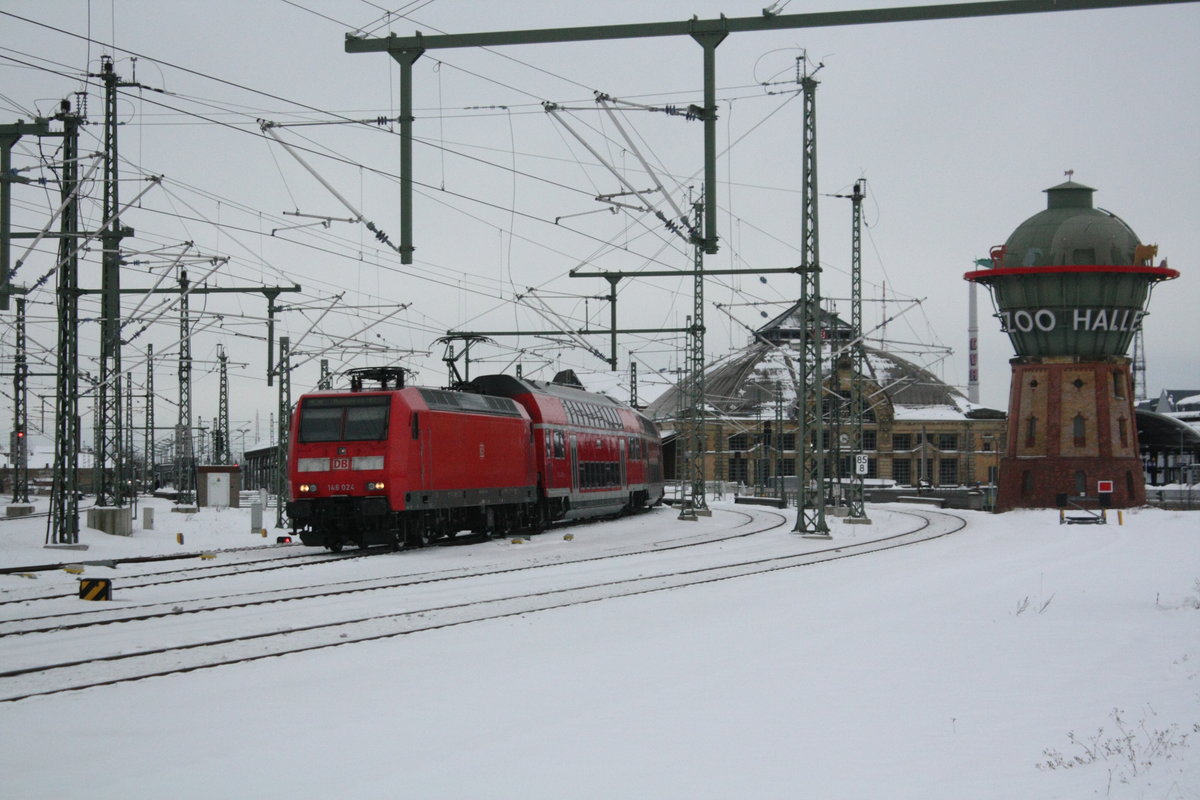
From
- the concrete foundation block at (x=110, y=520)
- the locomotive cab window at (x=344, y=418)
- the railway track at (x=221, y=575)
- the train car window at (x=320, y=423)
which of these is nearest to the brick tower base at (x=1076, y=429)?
the railway track at (x=221, y=575)

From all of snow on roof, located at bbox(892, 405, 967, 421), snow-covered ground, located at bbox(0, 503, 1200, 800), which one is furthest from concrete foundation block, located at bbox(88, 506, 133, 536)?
snow on roof, located at bbox(892, 405, 967, 421)

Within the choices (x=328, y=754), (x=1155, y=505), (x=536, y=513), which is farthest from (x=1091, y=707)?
(x=1155, y=505)

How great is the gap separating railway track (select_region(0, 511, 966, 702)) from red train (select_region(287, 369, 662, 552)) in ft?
14.0

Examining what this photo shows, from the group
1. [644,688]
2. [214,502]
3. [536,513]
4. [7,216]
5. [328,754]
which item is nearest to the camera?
[328,754]

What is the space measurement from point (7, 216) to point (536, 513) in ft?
52.5

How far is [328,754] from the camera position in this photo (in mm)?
8844

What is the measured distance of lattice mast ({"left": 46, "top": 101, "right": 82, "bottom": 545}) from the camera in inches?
1045

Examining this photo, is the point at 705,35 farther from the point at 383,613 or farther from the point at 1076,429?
the point at 1076,429

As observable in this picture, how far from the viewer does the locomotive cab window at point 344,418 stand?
1024 inches

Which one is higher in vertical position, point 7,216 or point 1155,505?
point 7,216

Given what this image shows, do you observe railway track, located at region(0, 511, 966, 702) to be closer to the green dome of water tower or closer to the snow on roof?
the green dome of water tower

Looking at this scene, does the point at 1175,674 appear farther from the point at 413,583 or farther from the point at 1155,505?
the point at 1155,505

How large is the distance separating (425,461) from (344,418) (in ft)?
6.26

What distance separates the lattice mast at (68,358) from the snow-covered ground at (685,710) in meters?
8.90
